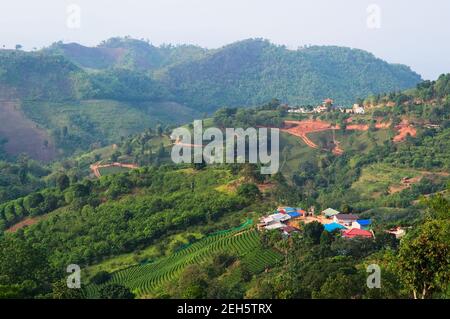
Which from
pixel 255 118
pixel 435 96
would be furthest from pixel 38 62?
pixel 435 96

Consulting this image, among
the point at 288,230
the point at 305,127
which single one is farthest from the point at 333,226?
the point at 305,127

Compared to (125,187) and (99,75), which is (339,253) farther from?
(99,75)

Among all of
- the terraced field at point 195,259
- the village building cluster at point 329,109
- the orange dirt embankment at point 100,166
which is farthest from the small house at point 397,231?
the village building cluster at point 329,109

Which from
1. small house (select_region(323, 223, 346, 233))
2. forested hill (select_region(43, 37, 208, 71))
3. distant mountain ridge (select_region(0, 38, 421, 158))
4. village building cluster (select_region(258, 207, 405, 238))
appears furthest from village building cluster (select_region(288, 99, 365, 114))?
forested hill (select_region(43, 37, 208, 71))

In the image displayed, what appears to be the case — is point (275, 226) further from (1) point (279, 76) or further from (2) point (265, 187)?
(1) point (279, 76)

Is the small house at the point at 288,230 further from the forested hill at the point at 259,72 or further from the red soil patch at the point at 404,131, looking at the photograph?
the forested hill at the point at 259,72
